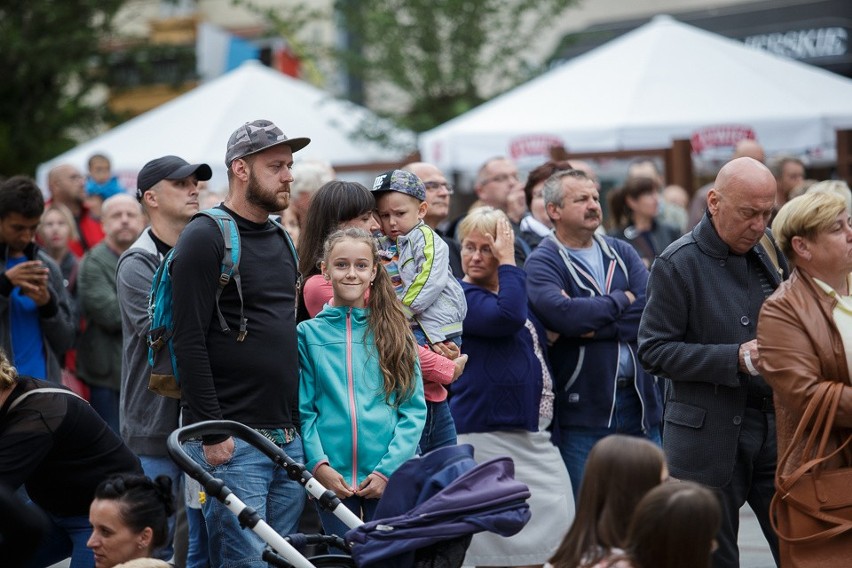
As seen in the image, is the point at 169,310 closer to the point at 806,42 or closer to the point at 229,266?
the point at 229,266

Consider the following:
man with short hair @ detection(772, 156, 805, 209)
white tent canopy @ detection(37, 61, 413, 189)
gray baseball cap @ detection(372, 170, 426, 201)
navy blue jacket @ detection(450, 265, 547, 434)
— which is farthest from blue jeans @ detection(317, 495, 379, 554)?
white tent canopy @ detection(37, 61, 413, 189)

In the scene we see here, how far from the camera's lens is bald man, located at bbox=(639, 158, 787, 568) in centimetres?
531

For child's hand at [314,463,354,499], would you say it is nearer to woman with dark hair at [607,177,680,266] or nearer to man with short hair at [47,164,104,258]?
woman with dark hair at [607,177,680,266]

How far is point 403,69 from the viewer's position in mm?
17438

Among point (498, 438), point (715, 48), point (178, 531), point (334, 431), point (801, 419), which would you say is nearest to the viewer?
point (801, 419)

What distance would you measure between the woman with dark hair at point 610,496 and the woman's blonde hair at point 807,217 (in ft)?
5.09

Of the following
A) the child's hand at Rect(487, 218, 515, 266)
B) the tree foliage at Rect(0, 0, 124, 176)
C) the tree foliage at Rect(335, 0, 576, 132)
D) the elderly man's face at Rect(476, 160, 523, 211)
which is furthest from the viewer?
the tree foliage at Rect(0, 0, 124, 176)

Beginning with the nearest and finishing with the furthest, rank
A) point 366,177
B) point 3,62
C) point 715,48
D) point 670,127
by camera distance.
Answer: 1. point 670,127
2. point 715,48
3. point 366,177
4. point 3,62

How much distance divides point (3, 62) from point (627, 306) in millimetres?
17752

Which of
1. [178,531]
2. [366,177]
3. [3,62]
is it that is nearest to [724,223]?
[178,531]

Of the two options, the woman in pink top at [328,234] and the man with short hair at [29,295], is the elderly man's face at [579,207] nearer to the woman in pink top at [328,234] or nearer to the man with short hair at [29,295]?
the woman in pink top at [328,234]

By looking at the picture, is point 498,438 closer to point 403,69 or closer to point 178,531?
point 178,531

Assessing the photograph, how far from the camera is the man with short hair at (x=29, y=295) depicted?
24.1 feet

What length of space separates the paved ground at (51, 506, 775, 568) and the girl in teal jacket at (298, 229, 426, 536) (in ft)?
9.56
